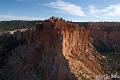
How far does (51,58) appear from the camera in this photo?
56.8 meters

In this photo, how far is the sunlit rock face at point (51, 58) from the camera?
5519 centimetres

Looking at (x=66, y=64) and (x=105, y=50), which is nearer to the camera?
(x=66, y=64)

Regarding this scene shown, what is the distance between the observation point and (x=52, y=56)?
56.8 m

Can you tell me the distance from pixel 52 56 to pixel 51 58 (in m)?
0.36

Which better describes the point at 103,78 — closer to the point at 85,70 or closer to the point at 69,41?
the point at 85,70

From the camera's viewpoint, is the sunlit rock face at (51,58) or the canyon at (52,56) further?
the canyon at (52,56)

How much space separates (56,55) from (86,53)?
1371cm

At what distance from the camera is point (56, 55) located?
2222 inches

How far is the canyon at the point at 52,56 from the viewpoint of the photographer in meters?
55.5

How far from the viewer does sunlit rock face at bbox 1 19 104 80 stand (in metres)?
55.2

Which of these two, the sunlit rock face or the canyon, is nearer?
the sunlit rock face

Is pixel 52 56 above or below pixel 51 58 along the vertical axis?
above

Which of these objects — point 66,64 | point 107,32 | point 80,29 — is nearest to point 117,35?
point 107,32

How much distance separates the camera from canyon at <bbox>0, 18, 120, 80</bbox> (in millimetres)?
55469
